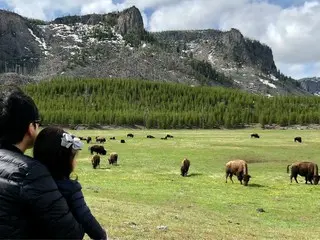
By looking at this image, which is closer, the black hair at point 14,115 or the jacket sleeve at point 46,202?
the jacket sleeve at point 46,202

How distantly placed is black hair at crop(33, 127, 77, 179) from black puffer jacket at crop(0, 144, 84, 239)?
411 millimetres

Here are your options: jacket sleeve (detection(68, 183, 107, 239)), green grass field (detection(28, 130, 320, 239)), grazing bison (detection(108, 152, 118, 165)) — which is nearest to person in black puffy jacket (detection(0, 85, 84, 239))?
jacket sleeve (detection(68, 183, 107, 239))

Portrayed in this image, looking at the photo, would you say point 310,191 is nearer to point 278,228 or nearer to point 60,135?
point 278,228

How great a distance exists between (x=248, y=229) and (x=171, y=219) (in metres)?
3.16

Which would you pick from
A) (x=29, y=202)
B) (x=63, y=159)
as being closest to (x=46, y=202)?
(x=29, y=202)

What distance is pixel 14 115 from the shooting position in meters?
5.34

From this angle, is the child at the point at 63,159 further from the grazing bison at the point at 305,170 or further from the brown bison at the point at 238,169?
the grazing bison at the point at 305,170

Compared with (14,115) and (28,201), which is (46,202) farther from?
(14,115)

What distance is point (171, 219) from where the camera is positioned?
18.8 m

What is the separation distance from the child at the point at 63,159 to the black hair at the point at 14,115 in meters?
0.25

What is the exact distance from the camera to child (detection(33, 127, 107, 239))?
5.54 meters

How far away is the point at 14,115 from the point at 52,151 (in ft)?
2.01

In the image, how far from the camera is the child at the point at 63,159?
5.54 metres

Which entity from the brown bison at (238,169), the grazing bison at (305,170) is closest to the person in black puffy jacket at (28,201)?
the brown bison at (238,169)
